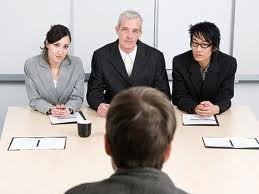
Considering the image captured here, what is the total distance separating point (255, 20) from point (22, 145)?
9.02 ft

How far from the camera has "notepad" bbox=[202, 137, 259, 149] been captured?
2623mm

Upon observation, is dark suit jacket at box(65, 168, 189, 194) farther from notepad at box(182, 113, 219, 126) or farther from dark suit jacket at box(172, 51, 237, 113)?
dark suit jacket at box(172, 51, 237, 113)

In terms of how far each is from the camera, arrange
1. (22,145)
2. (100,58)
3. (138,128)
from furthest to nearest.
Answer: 1. (100,58)
2. (22,145)
3. (138,128)

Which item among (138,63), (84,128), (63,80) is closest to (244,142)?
(84,128)

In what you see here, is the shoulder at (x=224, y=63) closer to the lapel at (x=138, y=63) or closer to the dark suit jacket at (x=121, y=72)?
the dark suit jacket at (x=121, y=72)

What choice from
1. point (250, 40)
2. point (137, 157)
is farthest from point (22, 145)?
point (250, 40)

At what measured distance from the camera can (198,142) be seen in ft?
8.88

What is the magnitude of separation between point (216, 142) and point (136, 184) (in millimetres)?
1579

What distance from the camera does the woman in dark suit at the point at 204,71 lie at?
11.4 ft

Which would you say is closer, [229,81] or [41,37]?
[229,81]

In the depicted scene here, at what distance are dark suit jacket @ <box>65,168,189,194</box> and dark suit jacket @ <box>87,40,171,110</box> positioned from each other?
2411 millimetres

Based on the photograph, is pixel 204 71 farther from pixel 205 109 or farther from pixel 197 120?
pixel 197 120

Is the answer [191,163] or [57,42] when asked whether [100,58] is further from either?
[191,163]

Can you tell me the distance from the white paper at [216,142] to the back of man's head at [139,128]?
4.70 feet
